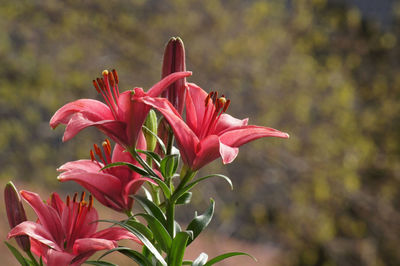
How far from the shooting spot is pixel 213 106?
61 cm

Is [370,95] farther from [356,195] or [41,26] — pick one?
[41,26]

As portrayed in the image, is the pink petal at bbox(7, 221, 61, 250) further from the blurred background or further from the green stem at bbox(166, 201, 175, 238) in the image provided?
the blurred background

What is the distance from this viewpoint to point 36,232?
543mm

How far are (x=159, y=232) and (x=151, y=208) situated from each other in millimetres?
27

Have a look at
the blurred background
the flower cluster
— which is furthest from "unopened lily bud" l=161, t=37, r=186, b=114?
the blurred background

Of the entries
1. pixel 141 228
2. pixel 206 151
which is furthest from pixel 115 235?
pixel 206 151

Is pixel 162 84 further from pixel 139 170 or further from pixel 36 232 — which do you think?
pixel 36 232

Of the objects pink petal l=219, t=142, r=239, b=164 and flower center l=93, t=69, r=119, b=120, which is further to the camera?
flower center l=93, t=69, r=119, b=120

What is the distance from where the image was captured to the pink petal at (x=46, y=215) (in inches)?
22.0

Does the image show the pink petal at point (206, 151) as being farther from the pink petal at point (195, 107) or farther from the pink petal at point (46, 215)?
the pink petal at point (46, 215)

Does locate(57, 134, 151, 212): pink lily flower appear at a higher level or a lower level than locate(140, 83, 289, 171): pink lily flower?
lower

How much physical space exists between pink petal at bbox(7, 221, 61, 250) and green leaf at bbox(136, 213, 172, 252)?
0.33 feet

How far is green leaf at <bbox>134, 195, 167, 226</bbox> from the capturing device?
0.54 meters

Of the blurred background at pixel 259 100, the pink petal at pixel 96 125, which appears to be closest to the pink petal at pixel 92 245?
the pink petal at pixel 96 125
